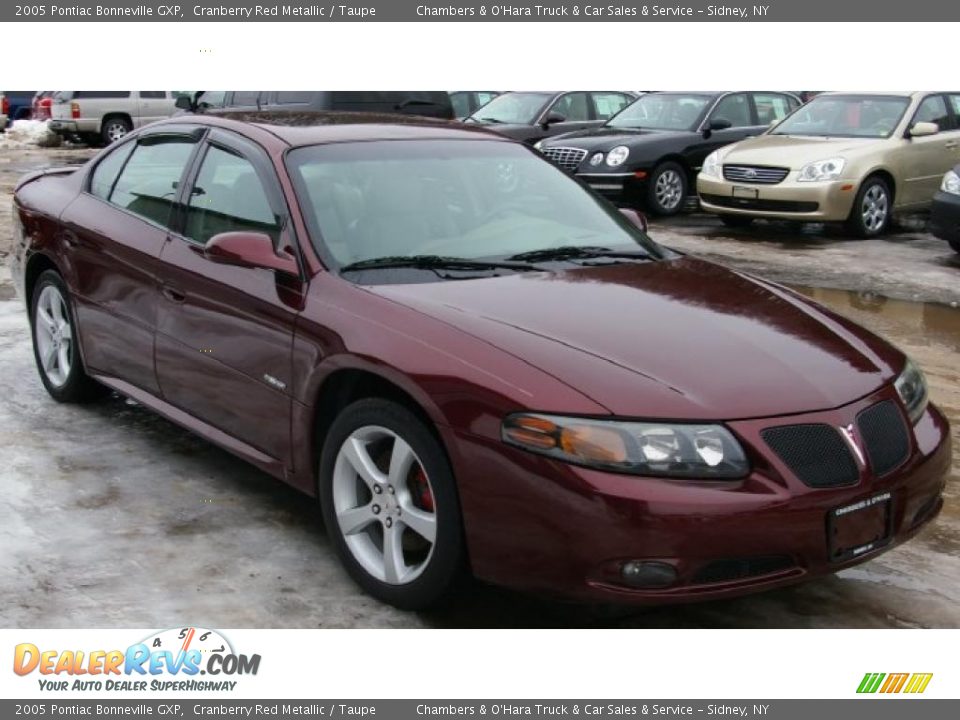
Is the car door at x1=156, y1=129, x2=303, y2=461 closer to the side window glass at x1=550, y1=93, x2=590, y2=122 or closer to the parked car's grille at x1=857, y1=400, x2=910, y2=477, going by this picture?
the parked car's grille at x1=857, y1=400, x2=910, y2=477

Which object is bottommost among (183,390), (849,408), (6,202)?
(6,202)

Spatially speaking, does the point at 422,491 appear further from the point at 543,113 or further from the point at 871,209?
the point at 543,113

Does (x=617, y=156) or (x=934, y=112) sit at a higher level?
(x=934, y=112)

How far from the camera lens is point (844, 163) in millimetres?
12688

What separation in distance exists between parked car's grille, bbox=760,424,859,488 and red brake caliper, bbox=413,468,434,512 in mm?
1044

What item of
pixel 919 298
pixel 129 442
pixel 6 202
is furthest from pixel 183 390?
pixel 6 202

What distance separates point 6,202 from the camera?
16125mm

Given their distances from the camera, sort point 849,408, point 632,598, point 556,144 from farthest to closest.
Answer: point 556,144 < point 849,408 < point 632,598

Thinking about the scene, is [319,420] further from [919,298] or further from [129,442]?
[919,298]

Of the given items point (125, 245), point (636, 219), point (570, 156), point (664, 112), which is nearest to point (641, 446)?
point (636, 219)

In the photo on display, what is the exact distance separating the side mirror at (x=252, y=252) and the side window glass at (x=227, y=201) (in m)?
0.16

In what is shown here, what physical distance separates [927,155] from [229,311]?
419 inches

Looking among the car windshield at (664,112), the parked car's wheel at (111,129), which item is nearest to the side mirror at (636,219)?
the car windshield at (664,112)

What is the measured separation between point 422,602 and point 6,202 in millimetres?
13845
